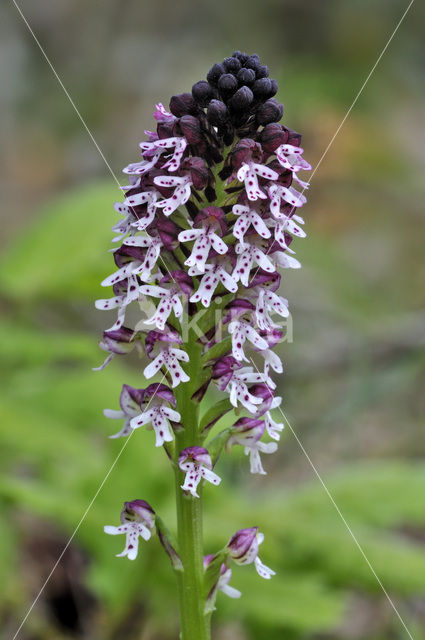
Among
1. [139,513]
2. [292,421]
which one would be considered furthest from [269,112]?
[292,421]

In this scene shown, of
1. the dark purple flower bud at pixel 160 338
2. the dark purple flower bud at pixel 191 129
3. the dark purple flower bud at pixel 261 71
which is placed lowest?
the dark purple flower bud at pixel 160 338

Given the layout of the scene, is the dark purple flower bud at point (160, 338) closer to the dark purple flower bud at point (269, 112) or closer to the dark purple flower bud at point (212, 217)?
the dark purple flower bud at point (212, 217)

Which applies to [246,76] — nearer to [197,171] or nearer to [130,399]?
[197,171]

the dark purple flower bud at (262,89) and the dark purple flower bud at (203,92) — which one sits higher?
the dark purple flower bud at (262,89)

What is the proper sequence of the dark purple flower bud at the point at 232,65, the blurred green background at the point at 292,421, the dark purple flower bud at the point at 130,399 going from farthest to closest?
1. the blurred green background at the point at 292,421
2. the dark purple flower bud at the point at 130,399
3. the dark purple flower bud at the point at 232,65

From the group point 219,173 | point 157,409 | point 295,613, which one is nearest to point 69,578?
point 295,613

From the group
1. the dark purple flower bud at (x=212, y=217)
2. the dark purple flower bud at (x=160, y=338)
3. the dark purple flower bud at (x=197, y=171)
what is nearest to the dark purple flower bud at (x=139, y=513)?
the dark purple flower bud at (x=160, y=338)

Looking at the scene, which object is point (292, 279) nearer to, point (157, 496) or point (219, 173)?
point (157, 496)
